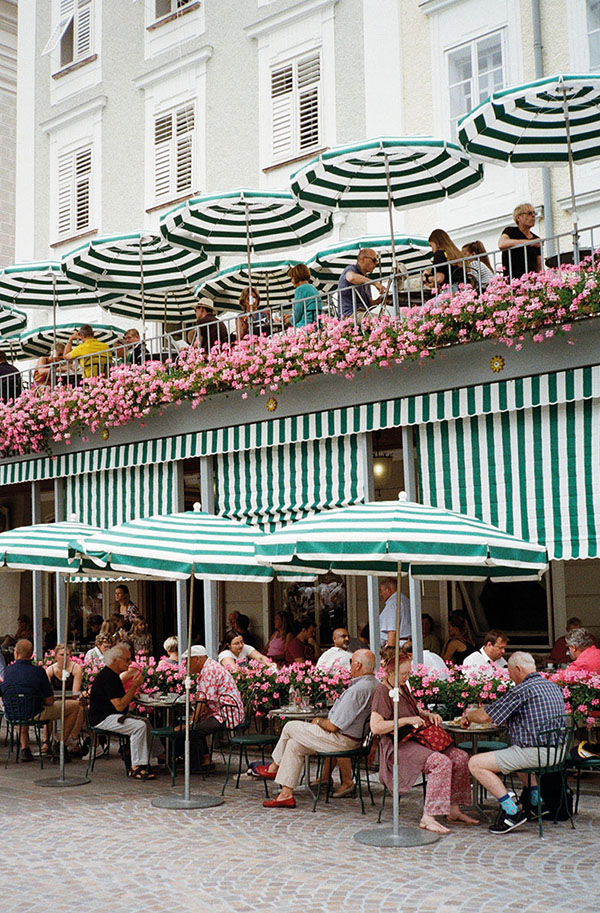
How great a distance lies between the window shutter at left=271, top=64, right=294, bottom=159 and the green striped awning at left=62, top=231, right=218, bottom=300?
2.41 meters

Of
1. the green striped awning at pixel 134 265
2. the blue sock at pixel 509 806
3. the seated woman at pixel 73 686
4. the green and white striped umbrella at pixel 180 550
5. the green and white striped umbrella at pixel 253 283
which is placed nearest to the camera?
the blue sock at pixel 509 806

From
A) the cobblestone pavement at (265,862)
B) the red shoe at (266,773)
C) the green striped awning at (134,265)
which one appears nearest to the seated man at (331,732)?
the cobblestone pavement at (265,862)

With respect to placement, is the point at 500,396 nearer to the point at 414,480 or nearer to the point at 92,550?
the point at 414,480

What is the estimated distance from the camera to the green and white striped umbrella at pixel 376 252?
597 inches

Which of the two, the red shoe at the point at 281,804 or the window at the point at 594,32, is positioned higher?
the window at the point at 594,32

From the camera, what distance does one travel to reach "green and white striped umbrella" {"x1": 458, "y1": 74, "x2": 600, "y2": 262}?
418 inches

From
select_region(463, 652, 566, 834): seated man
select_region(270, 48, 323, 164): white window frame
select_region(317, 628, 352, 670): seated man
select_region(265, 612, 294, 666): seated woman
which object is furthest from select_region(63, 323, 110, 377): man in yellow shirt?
select_region(463, 652, 566, 834): seated man

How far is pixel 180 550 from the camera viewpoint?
942 centimetres

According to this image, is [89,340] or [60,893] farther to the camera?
[89,340]

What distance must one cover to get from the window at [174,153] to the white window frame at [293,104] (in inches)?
78.6

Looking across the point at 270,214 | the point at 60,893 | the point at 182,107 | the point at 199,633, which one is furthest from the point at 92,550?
the point at 182,107

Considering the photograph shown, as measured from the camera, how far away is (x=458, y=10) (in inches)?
615

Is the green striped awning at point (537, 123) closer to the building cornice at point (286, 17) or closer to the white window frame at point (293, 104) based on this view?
the white window frame at point (293, 104)

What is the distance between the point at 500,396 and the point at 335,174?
366 centimetres
